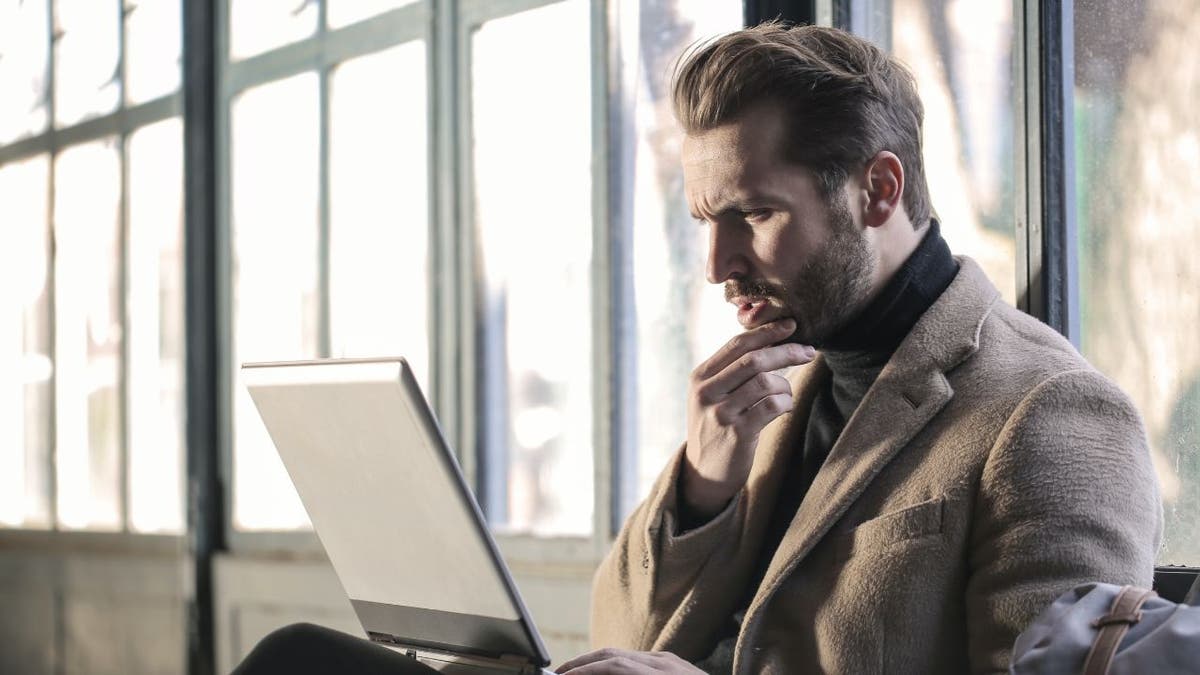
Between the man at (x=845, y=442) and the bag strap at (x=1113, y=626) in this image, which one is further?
the man at (x=845, y=442)

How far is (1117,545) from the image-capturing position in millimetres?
1605

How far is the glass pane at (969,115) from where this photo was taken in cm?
248

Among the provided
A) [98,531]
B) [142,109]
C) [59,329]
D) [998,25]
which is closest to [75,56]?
[142,109]

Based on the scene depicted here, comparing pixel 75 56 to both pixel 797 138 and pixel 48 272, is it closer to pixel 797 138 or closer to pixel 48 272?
pixel 48 272

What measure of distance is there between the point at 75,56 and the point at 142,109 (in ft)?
2.14

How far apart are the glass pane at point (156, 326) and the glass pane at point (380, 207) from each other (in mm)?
848

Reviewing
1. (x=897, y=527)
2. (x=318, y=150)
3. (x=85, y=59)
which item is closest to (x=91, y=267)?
(x=85, y=59)

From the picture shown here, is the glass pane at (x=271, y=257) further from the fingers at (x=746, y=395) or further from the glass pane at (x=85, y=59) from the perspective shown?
the fingers at (x=746, y=395)

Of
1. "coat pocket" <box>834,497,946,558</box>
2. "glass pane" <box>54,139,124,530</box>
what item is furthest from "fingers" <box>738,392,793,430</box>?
"glass pane" <box>54,139,124,530</box>

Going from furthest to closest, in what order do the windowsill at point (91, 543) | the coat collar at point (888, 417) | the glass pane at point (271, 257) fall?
the windowsill at point (91, 543)
the glass pane at point (271, 257)
the coat collar at point (888, 417)

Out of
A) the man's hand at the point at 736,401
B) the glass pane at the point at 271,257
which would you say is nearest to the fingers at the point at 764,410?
the man's hand at the point at 736,401

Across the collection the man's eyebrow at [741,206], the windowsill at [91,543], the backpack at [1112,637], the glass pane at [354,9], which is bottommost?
the windowsill at [91,543]

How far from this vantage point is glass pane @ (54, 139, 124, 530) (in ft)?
17.8

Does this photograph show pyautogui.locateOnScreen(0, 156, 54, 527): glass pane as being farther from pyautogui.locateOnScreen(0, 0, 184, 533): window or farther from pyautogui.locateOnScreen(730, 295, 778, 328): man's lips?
pyautogui.locateOnScreen(730, 295, 778, 328): man's lips
